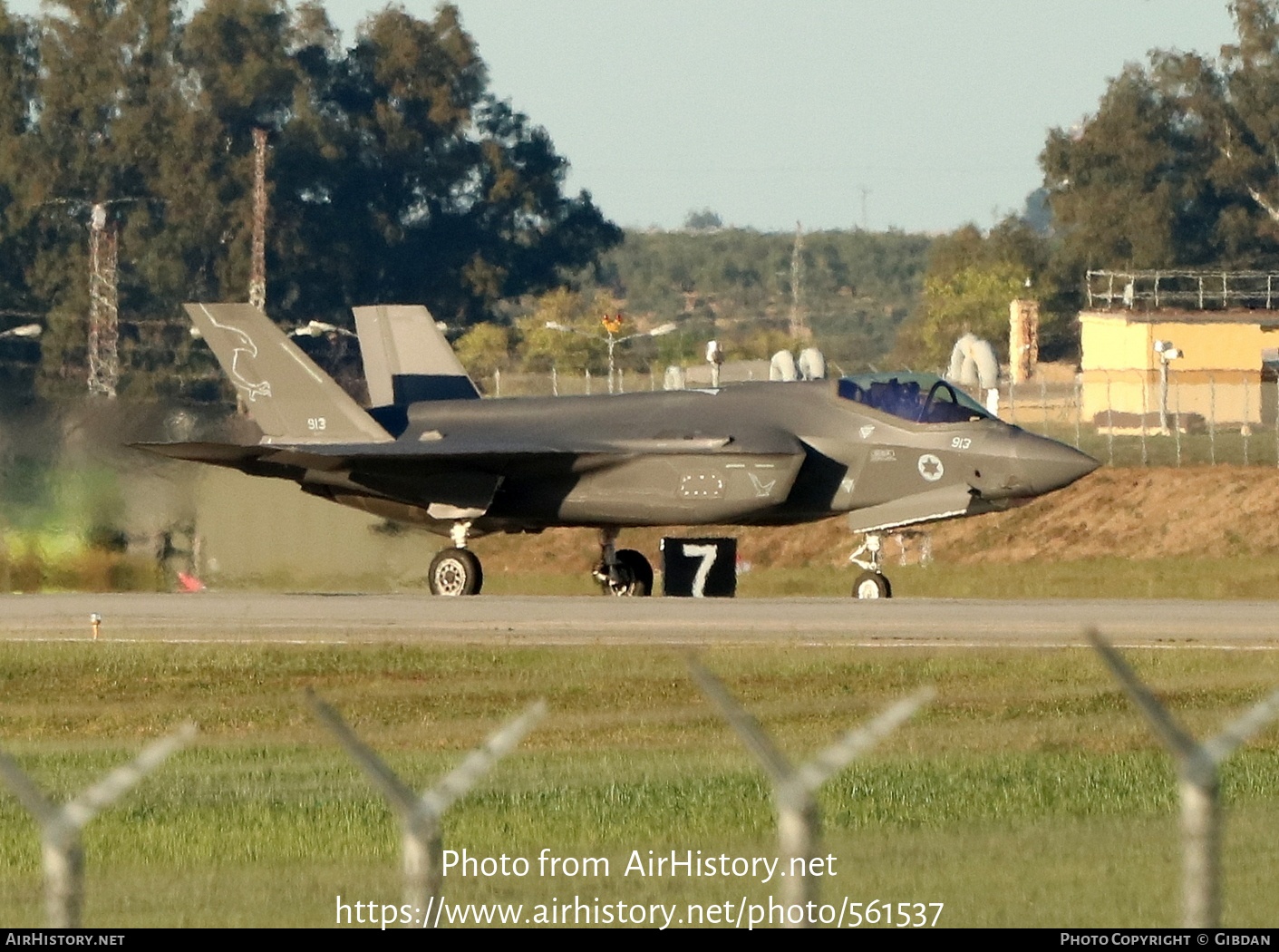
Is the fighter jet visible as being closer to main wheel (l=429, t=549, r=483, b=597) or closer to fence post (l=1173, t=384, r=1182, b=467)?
main wheel (l=429, t=549, r=483, b=597)

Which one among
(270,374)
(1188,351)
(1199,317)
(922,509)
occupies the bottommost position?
(922,509)

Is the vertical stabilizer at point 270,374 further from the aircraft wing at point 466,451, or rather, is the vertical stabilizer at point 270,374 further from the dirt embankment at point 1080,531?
the dirt embankment at point 1080,531

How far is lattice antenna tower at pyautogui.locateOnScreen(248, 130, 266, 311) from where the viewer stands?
8419 cm

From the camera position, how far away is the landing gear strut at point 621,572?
27.8 m

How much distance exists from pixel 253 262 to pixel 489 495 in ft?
202

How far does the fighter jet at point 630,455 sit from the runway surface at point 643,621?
4.89 feet

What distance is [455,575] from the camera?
27.1 metres

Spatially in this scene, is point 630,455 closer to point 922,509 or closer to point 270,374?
point 922,509

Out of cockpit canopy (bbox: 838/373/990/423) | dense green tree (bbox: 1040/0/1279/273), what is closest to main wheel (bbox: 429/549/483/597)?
cockpit canopy (bbox: 838/373/990/423)

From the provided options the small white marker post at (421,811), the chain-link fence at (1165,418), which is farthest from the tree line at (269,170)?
the small white marker post at (421,811)

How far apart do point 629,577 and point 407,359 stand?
4.37 metres

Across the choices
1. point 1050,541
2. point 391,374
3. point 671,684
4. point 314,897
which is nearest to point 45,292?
point 1050,541

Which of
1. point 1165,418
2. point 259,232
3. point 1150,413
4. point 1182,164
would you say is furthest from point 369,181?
point 1165,418
